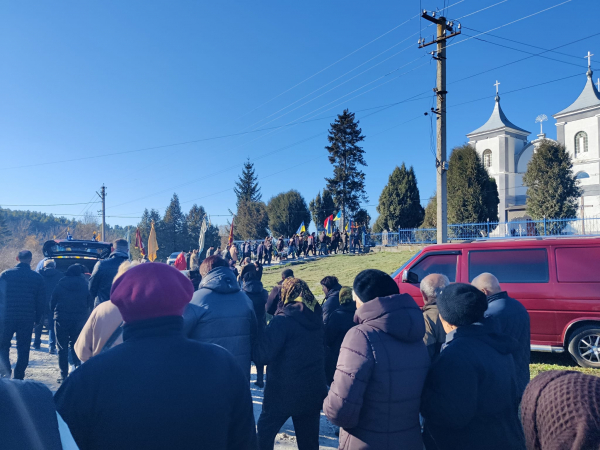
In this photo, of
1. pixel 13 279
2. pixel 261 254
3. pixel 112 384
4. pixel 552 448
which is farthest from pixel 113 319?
pixel 261 254

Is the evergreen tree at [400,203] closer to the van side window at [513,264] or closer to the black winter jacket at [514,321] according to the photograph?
the van side window at [513,264]

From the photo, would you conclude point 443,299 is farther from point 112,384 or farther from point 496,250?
point 496,250

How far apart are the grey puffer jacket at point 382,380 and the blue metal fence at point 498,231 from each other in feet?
48.5

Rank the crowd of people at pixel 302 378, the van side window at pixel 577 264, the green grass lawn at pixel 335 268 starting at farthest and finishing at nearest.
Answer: the green grass lawn at pixel 335 268 < the van side window at pixel 577 264 < the crowd of people at pixel 302 378

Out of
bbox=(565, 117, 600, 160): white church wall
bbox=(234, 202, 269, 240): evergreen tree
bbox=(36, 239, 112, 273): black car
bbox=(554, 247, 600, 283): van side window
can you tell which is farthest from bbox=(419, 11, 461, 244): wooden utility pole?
bbox=(234, 202, 269, 240): evergreen tree

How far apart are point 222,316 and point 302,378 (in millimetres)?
849

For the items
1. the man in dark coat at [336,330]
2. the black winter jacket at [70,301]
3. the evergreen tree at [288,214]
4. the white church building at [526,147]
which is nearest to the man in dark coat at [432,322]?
the man in dark coat at [336,330]

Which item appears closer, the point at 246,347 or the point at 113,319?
the point at 113,319

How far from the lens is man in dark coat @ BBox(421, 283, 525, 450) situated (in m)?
2.35

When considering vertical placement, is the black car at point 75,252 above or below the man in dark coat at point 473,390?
above

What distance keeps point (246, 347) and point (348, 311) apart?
1212 mm

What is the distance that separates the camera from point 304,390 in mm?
3371

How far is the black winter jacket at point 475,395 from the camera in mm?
2342

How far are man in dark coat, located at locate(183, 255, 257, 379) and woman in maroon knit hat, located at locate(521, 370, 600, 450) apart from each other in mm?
2539
